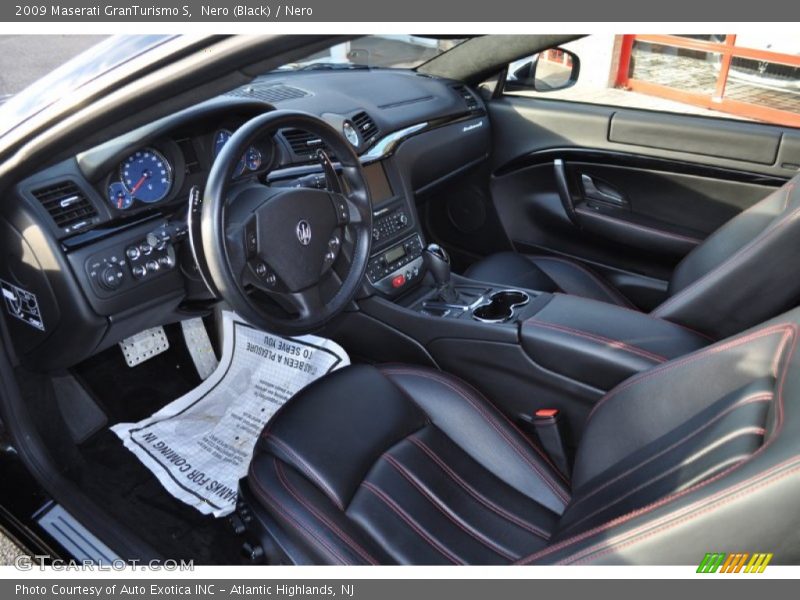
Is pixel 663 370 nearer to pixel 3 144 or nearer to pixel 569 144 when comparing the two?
pixel 3 144

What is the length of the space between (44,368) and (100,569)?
57cm

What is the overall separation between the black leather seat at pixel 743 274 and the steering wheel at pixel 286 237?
0.91 metres

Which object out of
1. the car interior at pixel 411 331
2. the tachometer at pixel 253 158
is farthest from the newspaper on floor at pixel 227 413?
the tachometer at pixel 253 158

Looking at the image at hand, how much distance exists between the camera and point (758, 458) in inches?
33.8

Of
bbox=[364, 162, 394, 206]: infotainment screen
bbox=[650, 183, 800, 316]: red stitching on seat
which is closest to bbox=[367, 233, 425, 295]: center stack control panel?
bbox=[364, 162, 394, 206]: infotainment screen

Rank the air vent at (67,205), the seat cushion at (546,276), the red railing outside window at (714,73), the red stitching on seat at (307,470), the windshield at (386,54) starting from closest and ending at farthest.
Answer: the red stitching on seat at (307,470)
the air vent at (67,205)
the seat cushion at (546,276)
the windshield at (386,54)
the red railing outside window at (714,73)

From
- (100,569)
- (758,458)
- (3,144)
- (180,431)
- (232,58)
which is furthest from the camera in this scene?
(180,431)

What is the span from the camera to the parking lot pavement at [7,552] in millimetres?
1960

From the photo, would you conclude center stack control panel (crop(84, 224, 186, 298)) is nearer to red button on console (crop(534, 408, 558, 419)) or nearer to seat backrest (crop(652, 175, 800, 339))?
red button on console (crop(534, 408, 558, 419))

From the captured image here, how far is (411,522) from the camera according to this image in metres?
1.51

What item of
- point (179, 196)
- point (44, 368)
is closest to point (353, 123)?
point (179, 196)

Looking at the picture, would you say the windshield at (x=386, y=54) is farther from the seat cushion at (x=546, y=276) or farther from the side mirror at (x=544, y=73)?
the seat cushion at (x=546, y=276)

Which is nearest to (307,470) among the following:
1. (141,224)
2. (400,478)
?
(400,478)

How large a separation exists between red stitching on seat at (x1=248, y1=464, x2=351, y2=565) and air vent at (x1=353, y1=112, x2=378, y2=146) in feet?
4.41
